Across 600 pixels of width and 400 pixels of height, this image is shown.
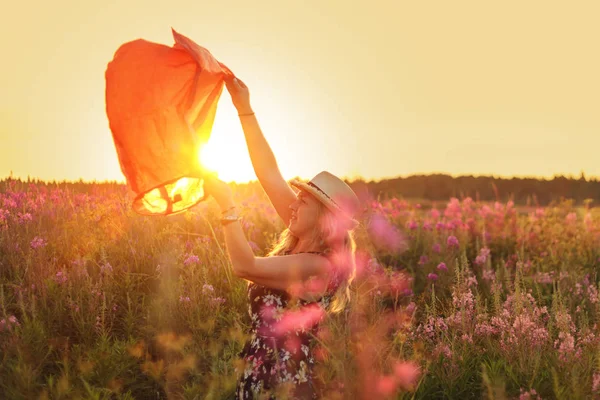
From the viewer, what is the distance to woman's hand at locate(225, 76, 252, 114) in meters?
3.70

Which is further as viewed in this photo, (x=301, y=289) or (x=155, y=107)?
(x=155, y=107)

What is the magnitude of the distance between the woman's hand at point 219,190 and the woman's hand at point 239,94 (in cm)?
79

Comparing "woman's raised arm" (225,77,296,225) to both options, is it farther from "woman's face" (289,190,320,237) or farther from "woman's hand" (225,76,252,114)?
"woman's face" (289,190,320,237)

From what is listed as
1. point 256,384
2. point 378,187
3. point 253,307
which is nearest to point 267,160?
point 253,307

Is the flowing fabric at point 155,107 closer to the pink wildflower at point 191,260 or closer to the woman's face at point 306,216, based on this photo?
the woman's face at point 306,216

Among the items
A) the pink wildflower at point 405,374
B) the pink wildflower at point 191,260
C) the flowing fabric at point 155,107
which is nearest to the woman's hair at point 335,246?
the pink wildflower at point 405,374

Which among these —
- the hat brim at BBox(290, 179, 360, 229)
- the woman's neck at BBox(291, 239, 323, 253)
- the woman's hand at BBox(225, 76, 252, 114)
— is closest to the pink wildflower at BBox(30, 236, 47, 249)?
the woman's hand at BBox(225, 76, 252, 114)

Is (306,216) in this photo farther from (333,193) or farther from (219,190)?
(219,190)

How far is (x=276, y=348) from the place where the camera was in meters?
3.35

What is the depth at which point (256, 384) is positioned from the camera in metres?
3.40

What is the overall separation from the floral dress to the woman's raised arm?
27.3 inches

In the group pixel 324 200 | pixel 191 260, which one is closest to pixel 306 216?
pixel 324 200

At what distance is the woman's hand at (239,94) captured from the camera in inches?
146

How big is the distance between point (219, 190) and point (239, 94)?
0.94m
